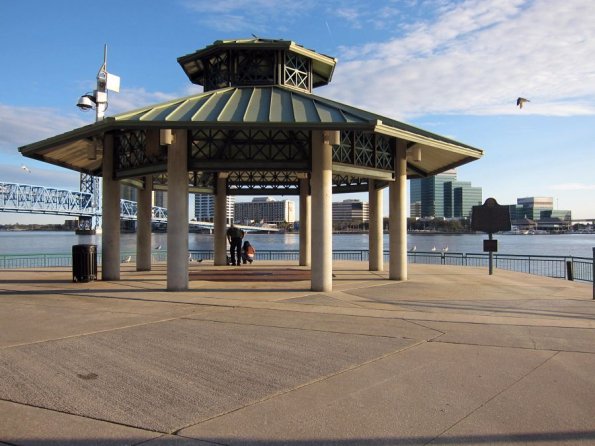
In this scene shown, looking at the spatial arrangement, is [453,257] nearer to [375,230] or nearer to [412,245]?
[375,230]

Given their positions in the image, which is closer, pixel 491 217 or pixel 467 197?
pixel 491 217

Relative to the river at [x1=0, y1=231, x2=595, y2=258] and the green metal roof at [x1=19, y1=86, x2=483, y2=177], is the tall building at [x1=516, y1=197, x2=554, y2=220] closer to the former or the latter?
the river at [x1=0, y1=231, x2=595, y2=258]

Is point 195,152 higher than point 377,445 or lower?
higher

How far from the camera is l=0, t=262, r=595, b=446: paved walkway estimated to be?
14.9 ft

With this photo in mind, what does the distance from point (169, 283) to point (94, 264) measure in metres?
3.96

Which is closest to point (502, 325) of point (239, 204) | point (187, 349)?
point (187, 349)

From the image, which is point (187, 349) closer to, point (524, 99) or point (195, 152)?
point (195, 152)

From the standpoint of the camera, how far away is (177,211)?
14.0 metres

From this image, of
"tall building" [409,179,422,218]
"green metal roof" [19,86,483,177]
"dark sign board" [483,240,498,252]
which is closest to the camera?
"green metal roof" [19,86,483,177]

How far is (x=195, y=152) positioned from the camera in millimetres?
14820

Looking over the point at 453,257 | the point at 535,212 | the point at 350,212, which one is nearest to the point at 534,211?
the point at 535,212

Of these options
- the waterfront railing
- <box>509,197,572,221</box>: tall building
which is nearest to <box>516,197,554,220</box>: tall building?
<box>509,197,572,221</box>: tall building

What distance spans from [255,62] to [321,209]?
6.03 meters

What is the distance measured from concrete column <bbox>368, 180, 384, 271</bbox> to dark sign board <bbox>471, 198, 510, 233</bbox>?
3791 millimetres
